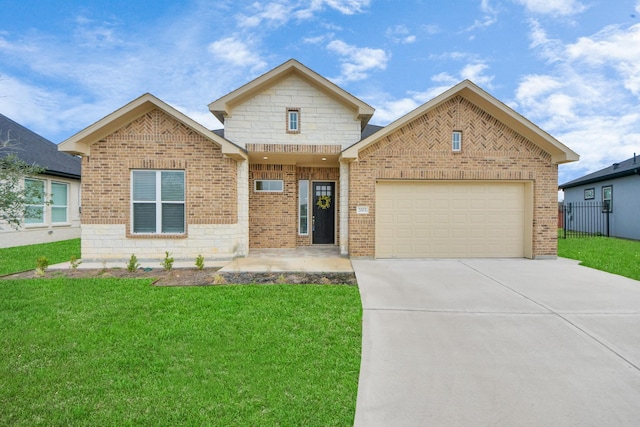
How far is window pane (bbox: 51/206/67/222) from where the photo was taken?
567 inches

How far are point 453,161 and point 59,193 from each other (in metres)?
17.8

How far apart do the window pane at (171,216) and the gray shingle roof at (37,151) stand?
842cm

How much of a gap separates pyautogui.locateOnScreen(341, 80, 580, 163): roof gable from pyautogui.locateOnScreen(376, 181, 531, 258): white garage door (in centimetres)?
140

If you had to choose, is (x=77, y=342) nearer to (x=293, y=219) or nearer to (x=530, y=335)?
(x=530, y=335)

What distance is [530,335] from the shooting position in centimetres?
423

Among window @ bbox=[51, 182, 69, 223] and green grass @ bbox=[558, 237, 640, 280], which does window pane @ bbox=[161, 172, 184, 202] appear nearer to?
window @ bbox=[51, 182, 69, 223]

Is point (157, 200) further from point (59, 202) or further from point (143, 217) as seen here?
point (59, 202)

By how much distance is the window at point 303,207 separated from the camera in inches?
465

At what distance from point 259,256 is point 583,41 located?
1673cm

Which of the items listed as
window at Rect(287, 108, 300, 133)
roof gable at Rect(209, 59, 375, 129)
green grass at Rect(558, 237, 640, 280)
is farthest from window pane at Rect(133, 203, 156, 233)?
green grass at Rect(558, 237, 640, 280)

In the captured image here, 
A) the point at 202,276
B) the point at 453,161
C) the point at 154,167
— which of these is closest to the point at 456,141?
the point at 453,161

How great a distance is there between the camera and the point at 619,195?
17.0 meters

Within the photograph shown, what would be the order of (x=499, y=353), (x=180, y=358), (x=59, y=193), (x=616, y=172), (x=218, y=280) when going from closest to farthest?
(x=180, y=358) → (x=499, y=353) → (x=218, y=280) → (x=59, y=193) → (x=616, y=172)

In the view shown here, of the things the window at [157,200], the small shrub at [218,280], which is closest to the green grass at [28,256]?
the window at [157,200]
